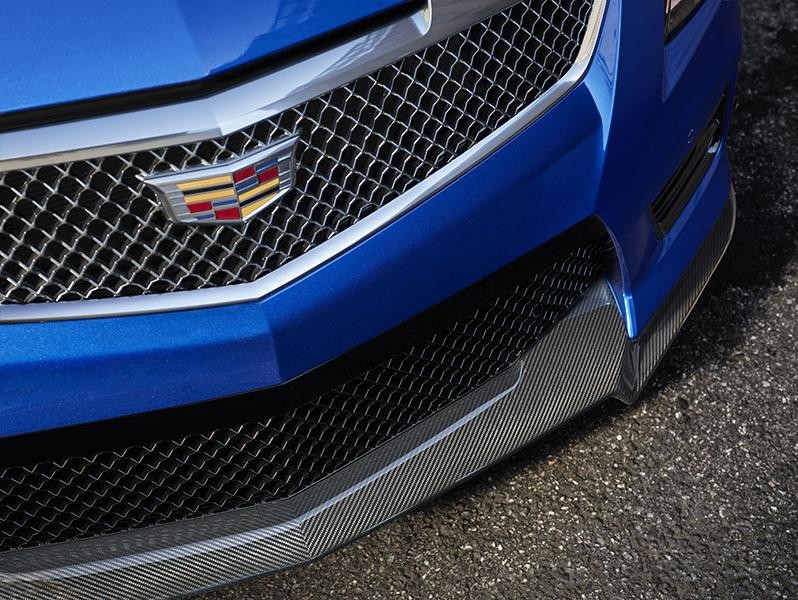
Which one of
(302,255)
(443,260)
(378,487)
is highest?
(302,255)

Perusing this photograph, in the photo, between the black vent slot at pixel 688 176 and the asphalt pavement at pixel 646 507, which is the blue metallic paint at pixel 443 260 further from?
the asphalt pavement at pixel 646 507

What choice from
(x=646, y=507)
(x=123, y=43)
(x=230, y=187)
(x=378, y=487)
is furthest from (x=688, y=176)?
(x=123, y=43)

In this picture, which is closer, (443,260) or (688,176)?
(443,260)

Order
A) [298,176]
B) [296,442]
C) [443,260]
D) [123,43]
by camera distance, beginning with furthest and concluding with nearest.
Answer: [296,442] < [443,260] < [298,176] < [123,43]

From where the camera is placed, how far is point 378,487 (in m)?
1.86

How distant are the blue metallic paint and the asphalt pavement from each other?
381 millimetres

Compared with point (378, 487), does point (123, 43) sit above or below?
above

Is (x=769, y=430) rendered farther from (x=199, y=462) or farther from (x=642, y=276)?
(x=199, y=462)

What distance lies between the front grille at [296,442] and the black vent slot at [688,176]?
20 centimetres

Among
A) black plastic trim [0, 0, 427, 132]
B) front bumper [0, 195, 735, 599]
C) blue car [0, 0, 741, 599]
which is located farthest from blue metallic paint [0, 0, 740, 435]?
black plastic trim [0, 0, 427, 132]

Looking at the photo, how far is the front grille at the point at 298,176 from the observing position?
143cm

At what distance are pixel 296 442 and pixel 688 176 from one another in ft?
3.34

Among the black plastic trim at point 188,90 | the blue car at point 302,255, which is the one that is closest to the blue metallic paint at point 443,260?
the blue car at point 302,255

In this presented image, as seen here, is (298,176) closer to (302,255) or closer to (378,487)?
(302,255)
